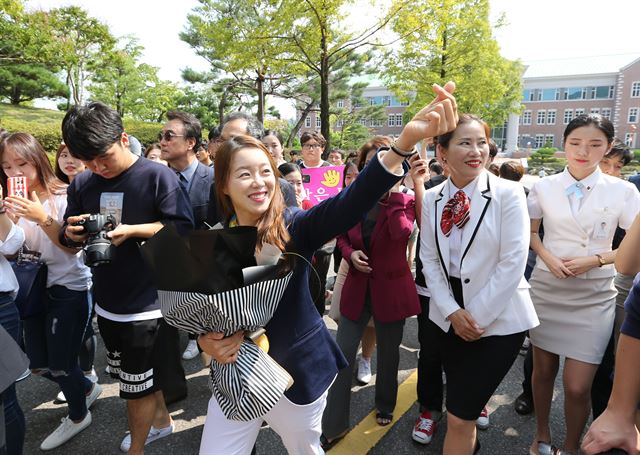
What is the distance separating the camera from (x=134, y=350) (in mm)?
2246

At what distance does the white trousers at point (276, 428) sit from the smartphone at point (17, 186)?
1666mm

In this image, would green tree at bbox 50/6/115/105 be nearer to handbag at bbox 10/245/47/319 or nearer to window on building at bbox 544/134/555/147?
handbag at bbox 10/245/47/319

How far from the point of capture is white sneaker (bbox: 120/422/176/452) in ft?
8.25

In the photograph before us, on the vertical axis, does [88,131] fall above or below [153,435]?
above

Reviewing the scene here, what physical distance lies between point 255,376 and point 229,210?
29.0 inches

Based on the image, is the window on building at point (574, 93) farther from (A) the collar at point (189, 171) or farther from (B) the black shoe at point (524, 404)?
(A) the collar at point (189, 171)

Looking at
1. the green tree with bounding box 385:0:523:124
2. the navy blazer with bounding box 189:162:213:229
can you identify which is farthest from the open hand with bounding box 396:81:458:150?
the green tree with bounding box 385:0:523:124

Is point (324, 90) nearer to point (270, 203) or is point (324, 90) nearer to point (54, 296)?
point (54, 296)

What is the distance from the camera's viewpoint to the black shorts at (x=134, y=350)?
88.0 inches

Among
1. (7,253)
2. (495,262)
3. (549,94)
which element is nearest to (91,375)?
(7,253)

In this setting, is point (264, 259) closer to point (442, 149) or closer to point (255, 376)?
point (255, 376)

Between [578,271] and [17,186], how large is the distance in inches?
130

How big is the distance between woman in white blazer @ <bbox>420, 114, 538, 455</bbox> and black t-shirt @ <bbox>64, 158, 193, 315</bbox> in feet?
5.05

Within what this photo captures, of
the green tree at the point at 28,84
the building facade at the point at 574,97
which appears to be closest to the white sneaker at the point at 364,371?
the green tree at the point at 28,84
